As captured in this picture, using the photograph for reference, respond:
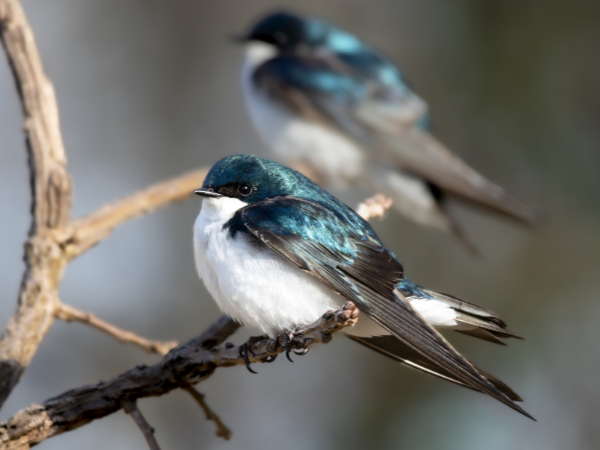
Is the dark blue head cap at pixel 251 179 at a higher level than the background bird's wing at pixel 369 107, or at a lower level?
lower

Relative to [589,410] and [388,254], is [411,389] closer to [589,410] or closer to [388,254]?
[589,410]

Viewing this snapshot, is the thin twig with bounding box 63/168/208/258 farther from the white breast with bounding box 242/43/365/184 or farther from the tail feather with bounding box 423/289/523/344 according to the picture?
the white breast with bounding box 242/43/365/184

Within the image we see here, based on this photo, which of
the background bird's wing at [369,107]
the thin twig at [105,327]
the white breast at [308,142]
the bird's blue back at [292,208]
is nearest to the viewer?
the bird's blue back at [292,208]

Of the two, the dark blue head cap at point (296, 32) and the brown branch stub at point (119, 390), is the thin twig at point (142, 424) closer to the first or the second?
the brown branch stub at point (119, 390)

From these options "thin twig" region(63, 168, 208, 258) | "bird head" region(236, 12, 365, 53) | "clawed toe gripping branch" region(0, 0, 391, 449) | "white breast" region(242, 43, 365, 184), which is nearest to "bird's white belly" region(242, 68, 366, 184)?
"white breast" region(242, 43, 365, 184)

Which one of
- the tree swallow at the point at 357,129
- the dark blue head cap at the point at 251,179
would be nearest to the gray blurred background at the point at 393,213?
the tree swallow at the point at 357,129

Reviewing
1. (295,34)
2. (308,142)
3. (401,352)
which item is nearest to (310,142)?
(308,142)

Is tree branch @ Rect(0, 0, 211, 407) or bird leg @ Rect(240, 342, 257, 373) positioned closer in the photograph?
bird leg @ Rect(240, 342, 257, 373)
